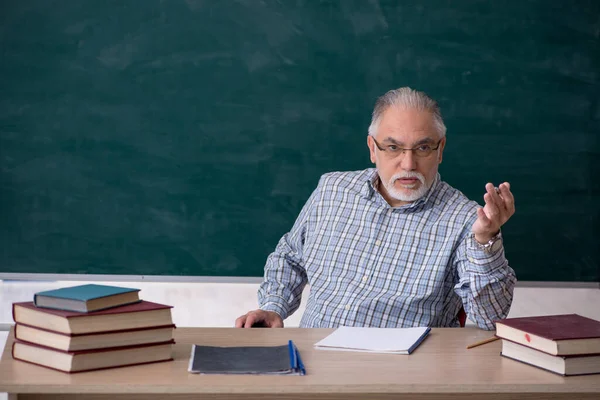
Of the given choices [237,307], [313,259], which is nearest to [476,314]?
[313,259]

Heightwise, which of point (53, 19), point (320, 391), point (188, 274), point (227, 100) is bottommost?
point (320, 391)

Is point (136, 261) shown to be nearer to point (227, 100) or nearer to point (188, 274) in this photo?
point (188, 274)

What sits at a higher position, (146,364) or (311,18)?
(311,18)

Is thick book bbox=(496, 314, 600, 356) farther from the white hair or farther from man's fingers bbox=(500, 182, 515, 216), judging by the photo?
the white hair

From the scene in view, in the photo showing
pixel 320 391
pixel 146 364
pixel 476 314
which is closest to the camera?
pixel 320 391

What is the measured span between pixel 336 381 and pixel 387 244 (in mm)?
904

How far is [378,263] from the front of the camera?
7.77ft

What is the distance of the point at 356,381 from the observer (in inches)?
60.2

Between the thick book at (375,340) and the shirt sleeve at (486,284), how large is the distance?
195 mm

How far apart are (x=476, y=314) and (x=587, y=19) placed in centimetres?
251

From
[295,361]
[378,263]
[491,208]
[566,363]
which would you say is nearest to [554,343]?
[566,363]

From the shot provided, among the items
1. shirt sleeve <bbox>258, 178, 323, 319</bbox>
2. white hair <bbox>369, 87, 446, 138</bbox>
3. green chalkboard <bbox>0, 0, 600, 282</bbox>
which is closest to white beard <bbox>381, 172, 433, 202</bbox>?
white hair <bbox>369, 87, 446, 138</bbox>

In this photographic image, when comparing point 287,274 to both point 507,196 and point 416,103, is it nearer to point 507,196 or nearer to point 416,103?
point 416,103

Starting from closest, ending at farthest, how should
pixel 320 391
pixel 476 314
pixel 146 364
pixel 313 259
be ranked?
pixel 320 391, pixel 146 364, pixel 476 314, pixel 313 259
